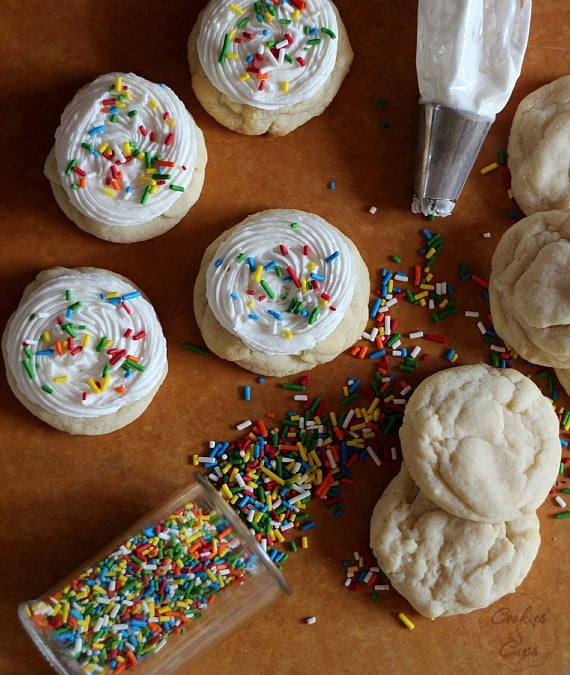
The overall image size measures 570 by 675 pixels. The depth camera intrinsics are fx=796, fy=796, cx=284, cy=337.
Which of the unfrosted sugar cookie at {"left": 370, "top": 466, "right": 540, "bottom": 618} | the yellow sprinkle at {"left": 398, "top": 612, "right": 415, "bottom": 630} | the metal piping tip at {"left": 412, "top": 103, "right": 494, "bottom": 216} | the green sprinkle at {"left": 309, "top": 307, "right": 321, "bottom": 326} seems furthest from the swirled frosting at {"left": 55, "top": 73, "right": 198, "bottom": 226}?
the yellow sprinkle at {"left": 398, "top": 612, "right": 415, "bottom": 630}

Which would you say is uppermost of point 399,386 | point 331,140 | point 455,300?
point 331,140

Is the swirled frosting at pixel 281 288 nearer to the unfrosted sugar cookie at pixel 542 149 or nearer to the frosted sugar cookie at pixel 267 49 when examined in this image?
the frosted sugar cookie at pixel 267 49

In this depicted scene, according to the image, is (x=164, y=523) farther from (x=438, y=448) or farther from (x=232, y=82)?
(x=232, y=82)

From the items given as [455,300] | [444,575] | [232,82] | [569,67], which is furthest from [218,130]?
[444,575]

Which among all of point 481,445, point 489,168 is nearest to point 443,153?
point 489,168

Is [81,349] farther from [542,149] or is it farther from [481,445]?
[542,149]

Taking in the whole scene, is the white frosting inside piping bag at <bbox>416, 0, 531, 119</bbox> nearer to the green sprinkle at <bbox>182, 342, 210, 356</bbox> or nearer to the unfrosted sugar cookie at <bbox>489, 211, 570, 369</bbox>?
the unfrosted sugar cookie at <bbox>489, 211, 570, 369</bbox>
